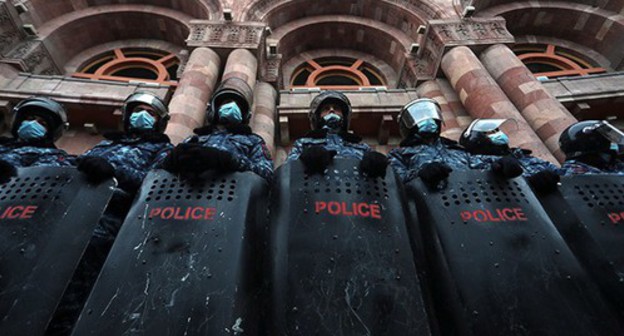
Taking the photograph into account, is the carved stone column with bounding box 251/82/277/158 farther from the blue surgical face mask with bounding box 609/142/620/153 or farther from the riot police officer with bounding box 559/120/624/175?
the blue surgical face mask with bounding box 609/142/620/153

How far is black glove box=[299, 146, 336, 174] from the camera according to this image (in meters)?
2.84

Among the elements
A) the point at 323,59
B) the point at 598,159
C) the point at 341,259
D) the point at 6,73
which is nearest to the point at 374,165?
the point at 341,259

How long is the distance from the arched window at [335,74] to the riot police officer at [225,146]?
5.65 m

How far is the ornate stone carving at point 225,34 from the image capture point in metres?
8.99

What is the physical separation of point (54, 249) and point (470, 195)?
3.16 meters

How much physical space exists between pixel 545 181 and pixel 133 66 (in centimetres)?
1137

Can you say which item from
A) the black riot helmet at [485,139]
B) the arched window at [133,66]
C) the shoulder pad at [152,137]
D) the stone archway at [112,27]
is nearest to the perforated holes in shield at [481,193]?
the black riot helmet at [485,139]

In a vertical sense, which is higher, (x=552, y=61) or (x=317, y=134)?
(x=552, y=61)

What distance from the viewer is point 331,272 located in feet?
7.39

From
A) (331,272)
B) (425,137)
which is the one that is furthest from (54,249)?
(425,137)

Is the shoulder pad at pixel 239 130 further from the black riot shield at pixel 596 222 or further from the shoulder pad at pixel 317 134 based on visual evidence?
the black riot shield at pixel 596 222

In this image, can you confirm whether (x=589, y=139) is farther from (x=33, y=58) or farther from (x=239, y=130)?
(x=33, y=58)

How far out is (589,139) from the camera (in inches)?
171

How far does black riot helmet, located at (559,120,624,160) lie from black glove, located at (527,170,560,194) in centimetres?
149
